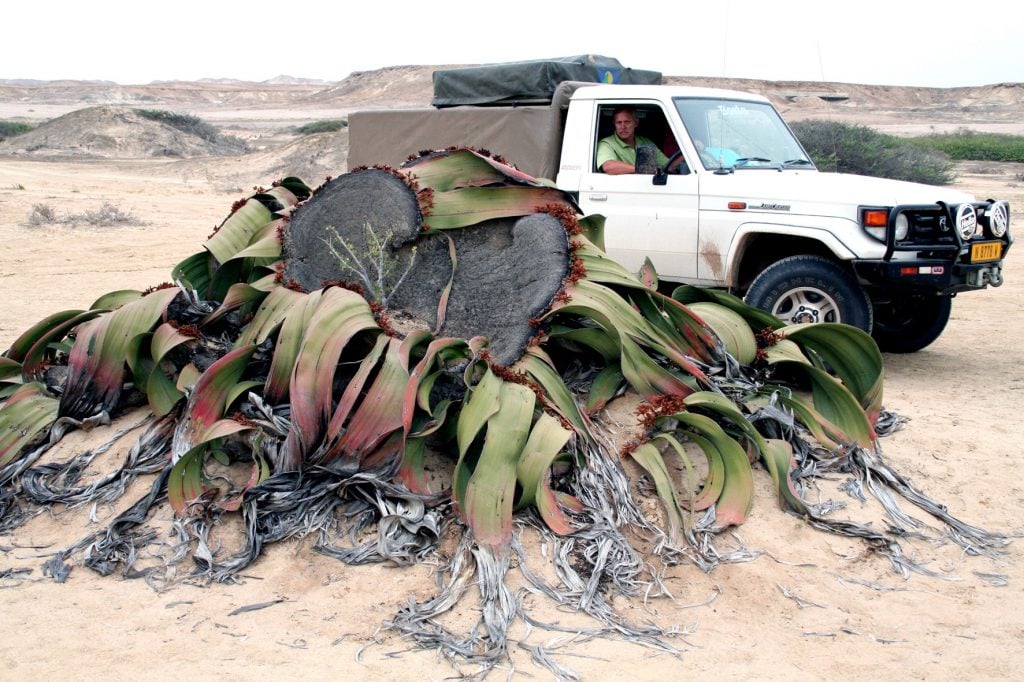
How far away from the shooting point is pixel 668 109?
20.4 ft

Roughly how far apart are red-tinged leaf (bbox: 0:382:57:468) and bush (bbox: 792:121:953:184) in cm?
1248

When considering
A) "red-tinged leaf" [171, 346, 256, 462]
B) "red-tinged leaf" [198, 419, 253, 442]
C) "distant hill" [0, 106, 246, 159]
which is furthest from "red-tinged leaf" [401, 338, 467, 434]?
"distant hill" [0, 106, 246, 159]

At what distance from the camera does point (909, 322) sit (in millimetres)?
6434

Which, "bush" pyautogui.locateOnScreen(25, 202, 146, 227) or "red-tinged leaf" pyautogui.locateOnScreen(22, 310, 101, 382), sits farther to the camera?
"bush" pyautogui.locateOnScreen(25, 202, 146, 227)

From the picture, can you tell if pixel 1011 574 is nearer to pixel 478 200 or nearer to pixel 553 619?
pixel 553 619

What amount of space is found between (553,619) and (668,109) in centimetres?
414

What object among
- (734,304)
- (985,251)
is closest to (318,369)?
(734,304)

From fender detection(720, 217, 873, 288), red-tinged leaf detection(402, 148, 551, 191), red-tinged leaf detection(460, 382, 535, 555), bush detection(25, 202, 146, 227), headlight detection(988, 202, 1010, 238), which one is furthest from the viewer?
bush detection(25, 202, 146, 227)

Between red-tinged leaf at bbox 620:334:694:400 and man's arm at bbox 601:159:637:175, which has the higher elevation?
man's arm at bbox 601:159:637:175

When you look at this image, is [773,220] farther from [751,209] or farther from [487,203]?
[487,203]

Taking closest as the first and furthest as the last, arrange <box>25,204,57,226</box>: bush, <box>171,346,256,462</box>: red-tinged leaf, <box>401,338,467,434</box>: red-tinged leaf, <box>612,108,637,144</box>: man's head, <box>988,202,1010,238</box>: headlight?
<box>401,338,467,434</box>: red-tinged leaf
<box>171,346,256,462</box>: red-tinged leaf
<box>988,202,1010,238</box>: headlight
<box>612,108,637,144</box>: man's head
<box>25,204,57,226</box>: bush

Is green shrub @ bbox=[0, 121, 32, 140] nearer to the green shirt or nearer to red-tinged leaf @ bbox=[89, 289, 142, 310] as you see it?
the green shirt

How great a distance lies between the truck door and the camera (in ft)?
20.0

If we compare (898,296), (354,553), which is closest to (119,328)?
(354,553)
